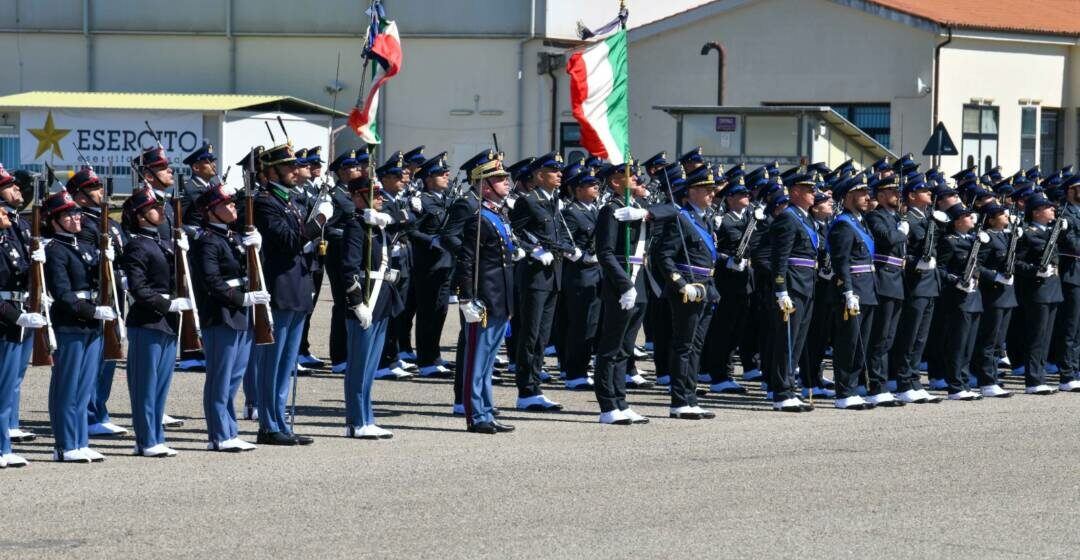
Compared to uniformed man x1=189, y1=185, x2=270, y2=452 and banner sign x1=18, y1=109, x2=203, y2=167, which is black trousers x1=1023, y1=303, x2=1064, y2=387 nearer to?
uniformed man x1=189, y1=185, x2=270, y2=452

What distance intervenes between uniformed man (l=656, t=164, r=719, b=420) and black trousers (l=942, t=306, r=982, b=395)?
8.44ft

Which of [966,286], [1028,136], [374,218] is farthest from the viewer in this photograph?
[1028,136]

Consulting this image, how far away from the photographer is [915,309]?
1490 cm

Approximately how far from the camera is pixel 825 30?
36.8 meters

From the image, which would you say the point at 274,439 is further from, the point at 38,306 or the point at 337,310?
the point at 337,310

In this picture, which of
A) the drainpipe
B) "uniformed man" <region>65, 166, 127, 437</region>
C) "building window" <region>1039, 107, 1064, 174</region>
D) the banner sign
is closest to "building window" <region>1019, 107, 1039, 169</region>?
"building window" <region>1039, 107, 1064, 174</region>

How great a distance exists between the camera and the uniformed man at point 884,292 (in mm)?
14555

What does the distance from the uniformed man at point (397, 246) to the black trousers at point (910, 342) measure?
402cm

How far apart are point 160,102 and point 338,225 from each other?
86.9 feet

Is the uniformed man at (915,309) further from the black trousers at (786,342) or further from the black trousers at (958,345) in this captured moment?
the black trousers at (786,342)

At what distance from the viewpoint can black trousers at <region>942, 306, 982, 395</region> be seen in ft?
49.5

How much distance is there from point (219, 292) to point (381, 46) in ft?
8.83

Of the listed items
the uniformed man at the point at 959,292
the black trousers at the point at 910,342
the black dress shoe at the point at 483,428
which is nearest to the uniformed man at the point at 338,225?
the black dress shoe at the point at 483,428

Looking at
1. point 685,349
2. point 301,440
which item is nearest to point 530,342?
point 685,349
